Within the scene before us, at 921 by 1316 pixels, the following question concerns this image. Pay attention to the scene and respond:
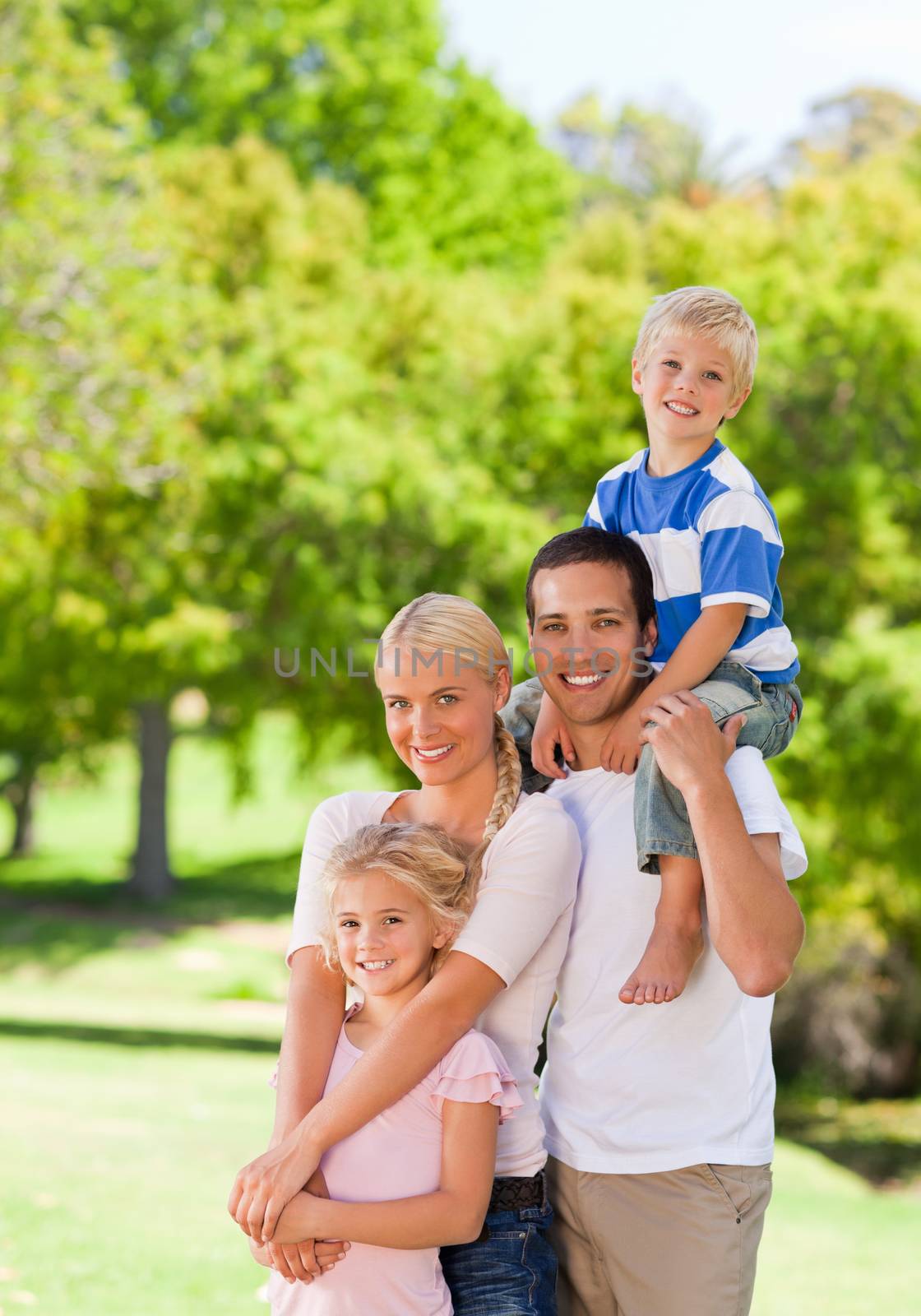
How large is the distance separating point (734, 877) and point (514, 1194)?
66 centimetres

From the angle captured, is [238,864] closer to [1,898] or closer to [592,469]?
[1,898]

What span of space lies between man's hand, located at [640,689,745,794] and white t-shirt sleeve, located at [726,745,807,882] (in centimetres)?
5

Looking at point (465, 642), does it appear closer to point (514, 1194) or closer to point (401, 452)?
point (514, 1194)

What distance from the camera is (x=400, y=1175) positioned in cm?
224

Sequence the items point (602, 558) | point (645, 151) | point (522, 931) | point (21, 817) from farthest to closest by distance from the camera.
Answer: point (645, 151) → point (21, 817) → point (602, 558) → point (522, 931)

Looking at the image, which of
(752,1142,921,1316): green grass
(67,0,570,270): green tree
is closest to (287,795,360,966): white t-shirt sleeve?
(752,1142,921,1316): green grass

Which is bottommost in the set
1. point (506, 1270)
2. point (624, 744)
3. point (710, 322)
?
point (506, 1270)

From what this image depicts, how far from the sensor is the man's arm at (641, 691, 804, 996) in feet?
7.18

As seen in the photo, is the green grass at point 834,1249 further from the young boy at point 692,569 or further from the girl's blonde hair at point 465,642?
the girl's blonde hair at point 465,642

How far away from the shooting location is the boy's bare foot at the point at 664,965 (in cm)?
227

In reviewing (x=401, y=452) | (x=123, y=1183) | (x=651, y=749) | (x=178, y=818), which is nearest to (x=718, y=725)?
(x=651, y=749)

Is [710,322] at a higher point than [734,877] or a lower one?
higher

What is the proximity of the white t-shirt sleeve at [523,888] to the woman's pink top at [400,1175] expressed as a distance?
0.15 m

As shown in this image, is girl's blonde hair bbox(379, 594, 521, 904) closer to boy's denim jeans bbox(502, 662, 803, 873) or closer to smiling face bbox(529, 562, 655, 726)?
smiling face bbox(529, 562, 655, 726)
